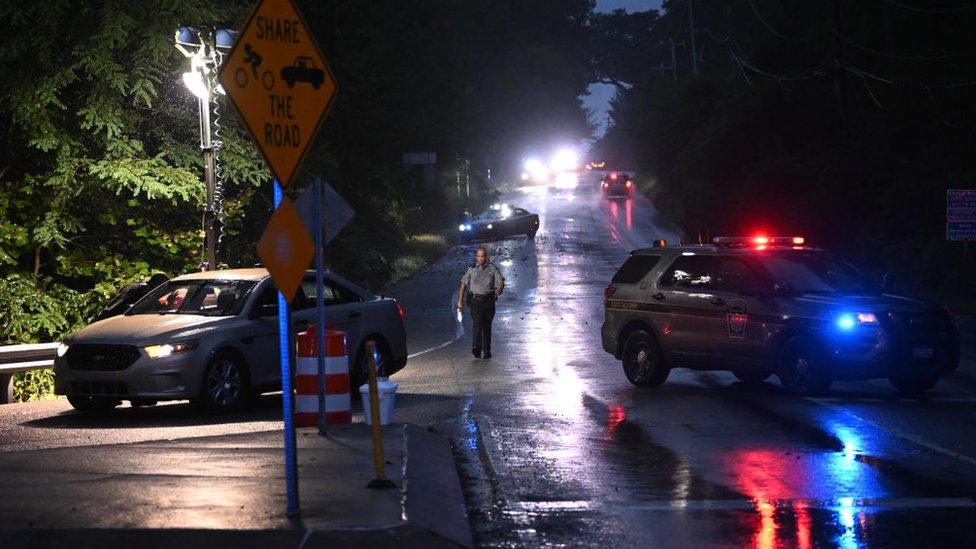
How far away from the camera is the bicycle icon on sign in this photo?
9125 mm

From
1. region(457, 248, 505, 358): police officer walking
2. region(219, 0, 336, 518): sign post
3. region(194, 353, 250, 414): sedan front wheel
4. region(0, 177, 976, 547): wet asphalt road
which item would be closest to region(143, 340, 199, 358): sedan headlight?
region(194, 353, 250, 414): sedan front wheel

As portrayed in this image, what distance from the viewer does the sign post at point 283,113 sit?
910 cm

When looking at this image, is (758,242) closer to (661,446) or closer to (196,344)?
(661,446)

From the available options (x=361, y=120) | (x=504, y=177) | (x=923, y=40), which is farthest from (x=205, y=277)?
(x=504, y=177)

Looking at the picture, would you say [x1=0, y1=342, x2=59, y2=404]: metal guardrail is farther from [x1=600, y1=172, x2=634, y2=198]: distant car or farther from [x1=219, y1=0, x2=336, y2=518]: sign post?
[x1=600, y1=172, x2=634, y2=198]: distant car

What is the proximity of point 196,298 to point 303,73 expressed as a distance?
7.84 metres

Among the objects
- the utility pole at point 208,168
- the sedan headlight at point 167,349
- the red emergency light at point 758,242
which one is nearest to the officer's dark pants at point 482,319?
the utility pole at point 208,168

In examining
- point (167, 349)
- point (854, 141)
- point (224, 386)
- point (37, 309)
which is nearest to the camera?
point (167, 349)

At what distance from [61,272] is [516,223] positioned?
37.0 m

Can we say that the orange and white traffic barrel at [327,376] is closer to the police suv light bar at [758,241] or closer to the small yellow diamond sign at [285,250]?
the small yellow diamond sign at [285,250]

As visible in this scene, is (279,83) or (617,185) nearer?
(279,83)

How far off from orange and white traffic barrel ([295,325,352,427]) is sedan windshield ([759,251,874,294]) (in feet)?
20.1

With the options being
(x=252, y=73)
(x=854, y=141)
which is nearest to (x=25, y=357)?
(x=252, y=73)

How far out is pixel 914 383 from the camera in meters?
17.2
